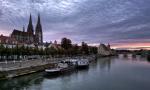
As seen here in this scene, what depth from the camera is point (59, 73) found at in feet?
147

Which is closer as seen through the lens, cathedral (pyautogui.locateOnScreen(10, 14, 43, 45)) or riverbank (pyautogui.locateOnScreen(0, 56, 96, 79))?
riverbank (pyautogui.locateOnScreen(0, 56, 96, 79))

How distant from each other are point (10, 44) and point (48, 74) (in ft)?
148

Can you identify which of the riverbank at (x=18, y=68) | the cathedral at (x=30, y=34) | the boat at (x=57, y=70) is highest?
the cathedral at (x=30, y=34)

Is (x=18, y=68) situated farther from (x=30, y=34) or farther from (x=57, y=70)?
(x=30, y=34)

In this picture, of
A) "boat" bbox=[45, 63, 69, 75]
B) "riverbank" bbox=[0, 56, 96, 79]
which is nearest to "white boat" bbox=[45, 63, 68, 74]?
"boat" bbox=[45, 63, 69, 75]

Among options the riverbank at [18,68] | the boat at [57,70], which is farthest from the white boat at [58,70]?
the riverbank at [18,68]

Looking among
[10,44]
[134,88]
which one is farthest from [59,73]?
[10,44]

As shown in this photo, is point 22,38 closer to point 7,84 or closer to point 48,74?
point 48,74

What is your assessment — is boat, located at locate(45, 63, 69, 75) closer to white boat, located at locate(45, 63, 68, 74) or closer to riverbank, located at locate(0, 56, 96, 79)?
white boat, located at locate(45, 63, 68, 74)

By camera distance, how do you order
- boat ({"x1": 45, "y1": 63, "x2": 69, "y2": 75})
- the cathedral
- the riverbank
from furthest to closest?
the cathedral < boat ({"x1": 45, "y1": 63, "x2": 69, "y2": 75}) < the riverbank

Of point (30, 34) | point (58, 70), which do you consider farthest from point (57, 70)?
point (30, 34)

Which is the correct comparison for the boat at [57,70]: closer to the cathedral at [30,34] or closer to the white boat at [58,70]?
the white boat at [58,70]

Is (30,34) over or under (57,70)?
over

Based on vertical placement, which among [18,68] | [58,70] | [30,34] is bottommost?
[58,70]
